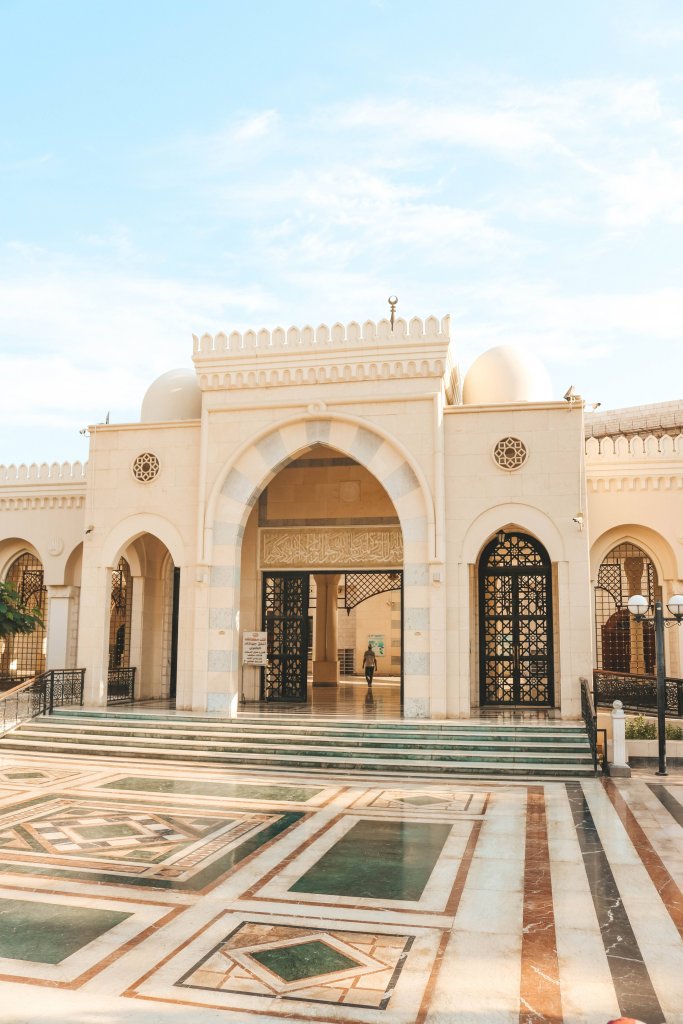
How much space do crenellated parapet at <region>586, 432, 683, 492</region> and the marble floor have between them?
6.43 metres

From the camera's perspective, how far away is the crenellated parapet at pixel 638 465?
14.2 m

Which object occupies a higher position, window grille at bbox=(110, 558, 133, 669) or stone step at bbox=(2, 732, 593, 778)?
window grille at bbox=(110, 558, 133, 669)

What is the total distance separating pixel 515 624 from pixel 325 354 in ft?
18.5

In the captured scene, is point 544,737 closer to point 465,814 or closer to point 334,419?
point 465,814

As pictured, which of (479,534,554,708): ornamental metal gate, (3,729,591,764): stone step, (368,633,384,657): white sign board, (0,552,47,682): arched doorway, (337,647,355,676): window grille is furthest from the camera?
(337,647,355,676): window grille

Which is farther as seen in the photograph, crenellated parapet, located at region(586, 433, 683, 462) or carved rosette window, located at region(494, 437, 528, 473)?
Answer: crenellated parapet, located at region(586, 433, 683, 462)

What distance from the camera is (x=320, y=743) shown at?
1146 centimetres

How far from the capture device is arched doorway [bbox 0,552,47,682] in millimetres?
18375

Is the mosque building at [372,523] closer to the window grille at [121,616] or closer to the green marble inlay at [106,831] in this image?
the window grille at [121,616]

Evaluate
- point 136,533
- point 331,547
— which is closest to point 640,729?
point 331,547

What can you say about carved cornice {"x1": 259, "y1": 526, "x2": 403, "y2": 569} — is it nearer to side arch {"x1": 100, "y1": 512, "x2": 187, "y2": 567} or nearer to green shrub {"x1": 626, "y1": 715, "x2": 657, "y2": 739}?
side arch {"x1": 100, "y1": 512, "x2": 187, "y2": 567}

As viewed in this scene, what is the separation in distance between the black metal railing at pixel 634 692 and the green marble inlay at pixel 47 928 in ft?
28.6

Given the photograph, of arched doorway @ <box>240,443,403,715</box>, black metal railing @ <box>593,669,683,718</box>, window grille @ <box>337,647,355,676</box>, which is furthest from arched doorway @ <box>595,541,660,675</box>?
window grille @ <box>337,647,355,676</box>

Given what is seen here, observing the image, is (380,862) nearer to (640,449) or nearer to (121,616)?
(640,449)
